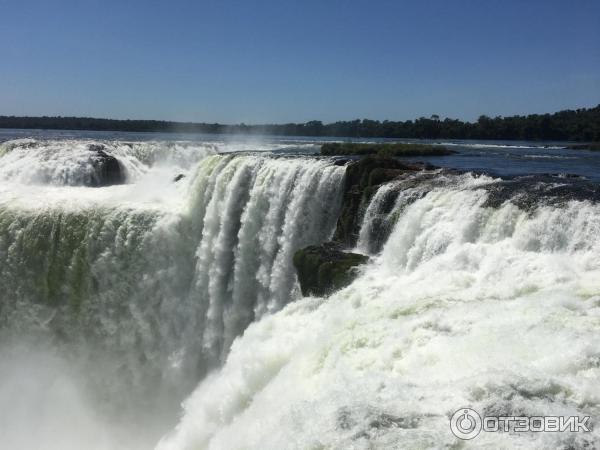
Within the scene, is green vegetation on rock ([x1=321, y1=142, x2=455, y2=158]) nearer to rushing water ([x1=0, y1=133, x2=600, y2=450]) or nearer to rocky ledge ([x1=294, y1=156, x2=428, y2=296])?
rushing water ([x1=0, y1=133, x2=600, y2=450])

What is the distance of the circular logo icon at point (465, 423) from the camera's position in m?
4.01

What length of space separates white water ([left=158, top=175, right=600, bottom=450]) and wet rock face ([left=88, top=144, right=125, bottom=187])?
17356 millimetres

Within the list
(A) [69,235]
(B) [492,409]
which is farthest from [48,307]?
(B) [492,409]

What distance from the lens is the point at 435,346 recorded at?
215 inches

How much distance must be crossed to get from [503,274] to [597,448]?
Answer: 11.1 feet

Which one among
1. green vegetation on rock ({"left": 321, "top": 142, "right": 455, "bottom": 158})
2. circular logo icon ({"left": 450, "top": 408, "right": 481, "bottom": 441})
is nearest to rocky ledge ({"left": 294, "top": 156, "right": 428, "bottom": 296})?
circular logo icon ({"left": 450, "top": 408, "right": 481, "bottom": 441})

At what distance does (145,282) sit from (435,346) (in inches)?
430

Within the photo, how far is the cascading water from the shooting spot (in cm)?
1315

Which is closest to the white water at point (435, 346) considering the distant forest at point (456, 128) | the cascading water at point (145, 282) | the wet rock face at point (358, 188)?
the wet rock face at point (358, 188)

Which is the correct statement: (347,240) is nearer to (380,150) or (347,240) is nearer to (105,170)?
(380,150)

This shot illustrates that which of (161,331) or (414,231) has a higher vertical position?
(414,231)

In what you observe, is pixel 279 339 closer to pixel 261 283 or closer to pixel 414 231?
pixel 414 231

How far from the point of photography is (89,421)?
13.8m

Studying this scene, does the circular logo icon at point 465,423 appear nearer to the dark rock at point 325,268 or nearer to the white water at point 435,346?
the white water at point 435,346
